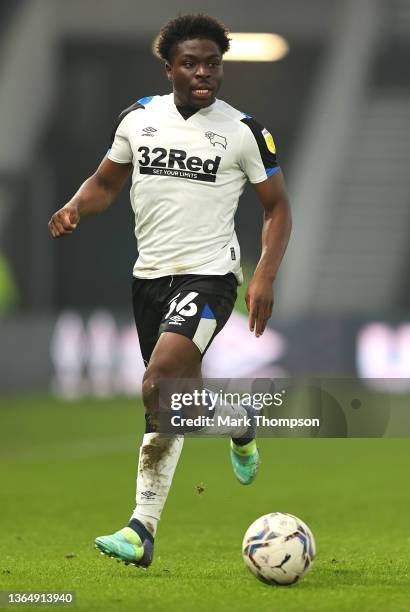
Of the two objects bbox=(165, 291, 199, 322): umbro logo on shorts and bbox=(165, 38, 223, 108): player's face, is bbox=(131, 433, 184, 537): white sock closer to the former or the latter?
bbox=(165, 291, 199, 322): umbro logo on shorts

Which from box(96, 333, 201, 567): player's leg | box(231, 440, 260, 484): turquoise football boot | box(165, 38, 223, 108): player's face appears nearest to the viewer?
box(96, 333, 201, 567): player's leg

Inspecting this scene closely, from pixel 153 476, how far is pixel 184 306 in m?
0.71

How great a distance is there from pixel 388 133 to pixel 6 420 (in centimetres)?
1567

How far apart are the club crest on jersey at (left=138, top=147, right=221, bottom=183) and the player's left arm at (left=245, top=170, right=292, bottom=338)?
225 millimetres

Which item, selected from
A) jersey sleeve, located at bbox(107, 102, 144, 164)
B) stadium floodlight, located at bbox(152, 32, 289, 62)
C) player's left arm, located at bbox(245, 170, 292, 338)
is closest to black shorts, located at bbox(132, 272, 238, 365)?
player's left arm, located at bbox(245, 170, 292, 338)

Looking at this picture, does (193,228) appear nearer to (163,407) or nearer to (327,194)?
(163,407)

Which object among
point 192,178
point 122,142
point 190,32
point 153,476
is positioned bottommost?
point 153,476

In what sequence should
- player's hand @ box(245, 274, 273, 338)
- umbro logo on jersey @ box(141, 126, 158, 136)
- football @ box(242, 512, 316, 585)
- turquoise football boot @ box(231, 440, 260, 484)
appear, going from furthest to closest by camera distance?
turquoise football boot @ box(231, 440, 260, 484) → umbro logo on jersey @ box(141, 126, 158, 136) → player's hand @ box(245, 274, 273, 338) → football @ box(242, 512, 316, 585)

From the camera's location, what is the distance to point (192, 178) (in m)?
5.90

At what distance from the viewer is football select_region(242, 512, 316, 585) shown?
5.44 metres

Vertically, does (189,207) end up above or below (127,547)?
above

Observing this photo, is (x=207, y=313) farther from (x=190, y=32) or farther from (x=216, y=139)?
(x=190, y=32)

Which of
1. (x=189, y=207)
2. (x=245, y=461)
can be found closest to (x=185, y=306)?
(x=189, y=207)

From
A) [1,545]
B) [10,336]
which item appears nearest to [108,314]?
[10,336]
